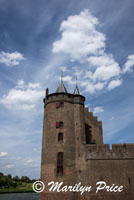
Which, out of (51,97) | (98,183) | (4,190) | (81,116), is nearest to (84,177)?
(98,183)

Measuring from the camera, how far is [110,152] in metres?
23.3

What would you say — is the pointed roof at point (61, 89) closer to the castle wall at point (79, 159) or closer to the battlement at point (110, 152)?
the castle wall at point (79, 159)

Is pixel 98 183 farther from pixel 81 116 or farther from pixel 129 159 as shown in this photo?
pixel 81 116

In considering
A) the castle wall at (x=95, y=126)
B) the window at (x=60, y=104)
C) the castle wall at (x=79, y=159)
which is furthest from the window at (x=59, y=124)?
the castle wall at (x=95, y=126)

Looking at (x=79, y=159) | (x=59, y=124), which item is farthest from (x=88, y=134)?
(x=59, y=124)

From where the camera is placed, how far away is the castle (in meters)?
21.7

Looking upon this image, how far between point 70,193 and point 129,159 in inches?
342

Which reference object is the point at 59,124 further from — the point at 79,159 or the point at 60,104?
the point at 79,159

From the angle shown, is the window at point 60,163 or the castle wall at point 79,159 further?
the window at point 60,163

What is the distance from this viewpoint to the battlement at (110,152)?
907 inches
